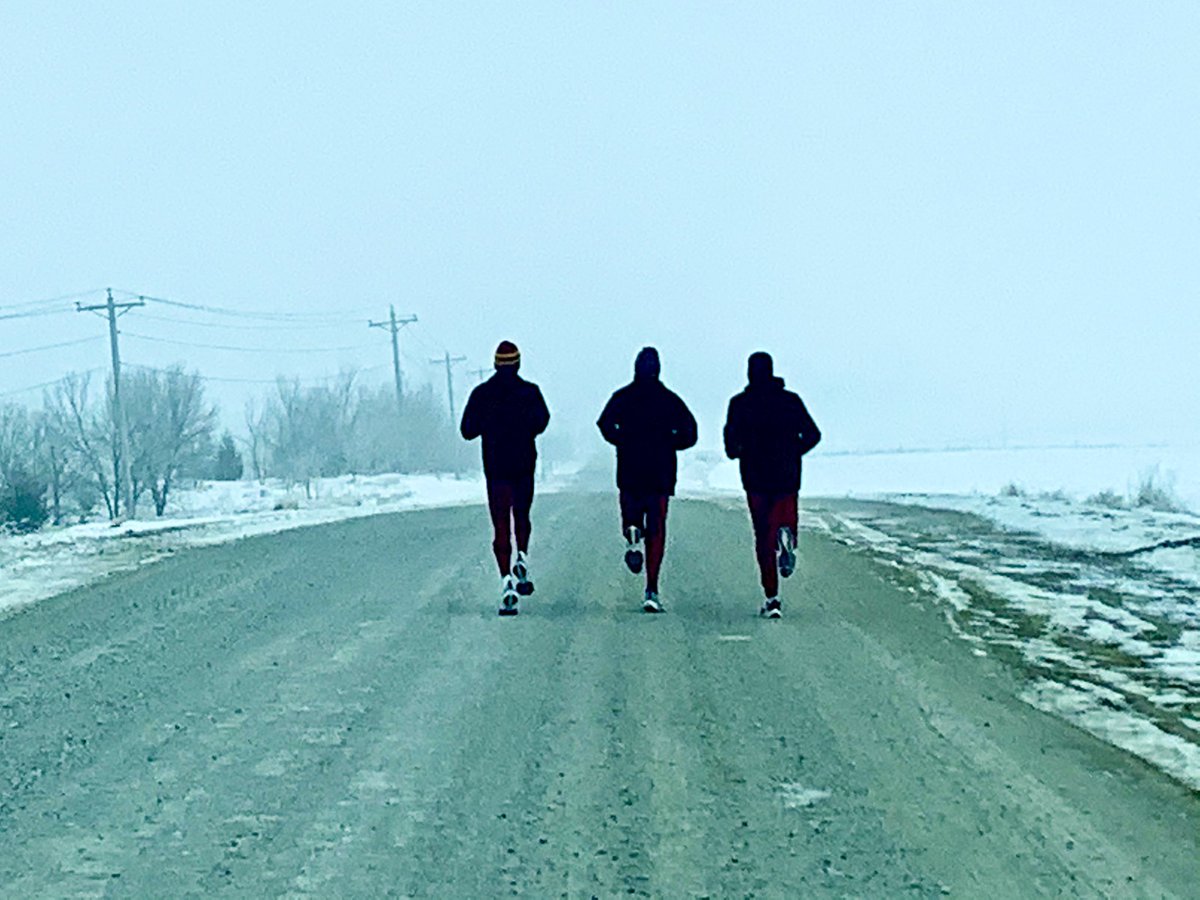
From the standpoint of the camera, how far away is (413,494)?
155 feet

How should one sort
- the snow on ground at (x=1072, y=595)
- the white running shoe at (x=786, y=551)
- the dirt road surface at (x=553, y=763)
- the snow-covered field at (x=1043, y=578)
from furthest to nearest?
the white running shoe at (x=786, y=551)
the snow-covered field at (x=1043, y=578)
the snow on ground at (x=1072, y=595)
the dirt road surface at (x=553, y=763)

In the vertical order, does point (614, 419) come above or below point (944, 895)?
above

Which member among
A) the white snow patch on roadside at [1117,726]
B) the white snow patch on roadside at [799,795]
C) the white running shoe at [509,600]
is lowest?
the white snow patch on roadside at [1117,726]

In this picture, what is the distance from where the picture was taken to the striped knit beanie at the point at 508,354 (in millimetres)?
12227

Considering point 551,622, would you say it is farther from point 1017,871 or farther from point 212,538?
point 212,538

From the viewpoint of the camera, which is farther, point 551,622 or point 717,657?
point 551,622

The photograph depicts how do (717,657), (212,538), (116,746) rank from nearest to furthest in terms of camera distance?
A: (116,746) → (717,657) → (212,538)

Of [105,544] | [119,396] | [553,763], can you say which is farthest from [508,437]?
[119,396]

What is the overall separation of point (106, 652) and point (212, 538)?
12286 mm

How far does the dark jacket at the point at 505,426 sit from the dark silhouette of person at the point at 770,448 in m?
1.64

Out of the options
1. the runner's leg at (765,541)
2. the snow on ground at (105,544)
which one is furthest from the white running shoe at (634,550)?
the snow on ground at (105,544)

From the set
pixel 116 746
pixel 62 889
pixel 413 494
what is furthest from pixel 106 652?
pixel 413 494

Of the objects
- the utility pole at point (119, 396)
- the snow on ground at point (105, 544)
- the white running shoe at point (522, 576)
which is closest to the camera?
the white running shoe at point (522, 576)

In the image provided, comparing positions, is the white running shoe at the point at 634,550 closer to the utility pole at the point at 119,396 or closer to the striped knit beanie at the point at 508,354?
the striped knit beanie at the point at 508,354
